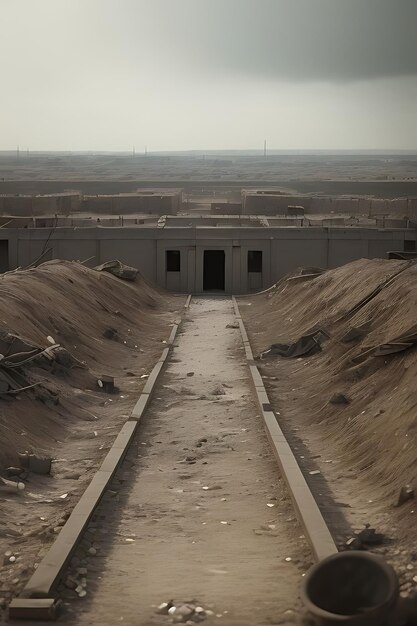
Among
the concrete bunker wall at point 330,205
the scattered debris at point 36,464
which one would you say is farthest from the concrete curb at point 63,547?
the concrete bunker wall at point 330,205

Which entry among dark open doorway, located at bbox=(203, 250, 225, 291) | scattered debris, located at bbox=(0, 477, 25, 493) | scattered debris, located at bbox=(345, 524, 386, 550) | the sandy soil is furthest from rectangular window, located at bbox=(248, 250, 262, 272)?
scattered debris, located at bbox=(345, 524, 386, 550)

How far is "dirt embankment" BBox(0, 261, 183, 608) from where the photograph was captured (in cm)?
931

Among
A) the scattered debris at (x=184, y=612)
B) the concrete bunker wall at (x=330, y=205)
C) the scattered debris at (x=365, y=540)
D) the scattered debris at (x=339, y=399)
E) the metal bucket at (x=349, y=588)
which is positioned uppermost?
the concrete bunker wall at (x=330, y=205)

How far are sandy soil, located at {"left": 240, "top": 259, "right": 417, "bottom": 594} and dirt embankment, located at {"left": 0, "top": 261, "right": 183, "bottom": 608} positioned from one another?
8.97 feet

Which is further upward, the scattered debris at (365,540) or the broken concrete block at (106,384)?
the scattered debris at (365,540)

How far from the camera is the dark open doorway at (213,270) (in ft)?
109

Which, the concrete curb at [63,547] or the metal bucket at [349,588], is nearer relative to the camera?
the metal bucket at [349,588]

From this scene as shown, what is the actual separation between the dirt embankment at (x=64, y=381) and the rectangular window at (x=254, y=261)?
507 cm

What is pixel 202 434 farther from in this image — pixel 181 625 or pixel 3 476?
pixel 181 625

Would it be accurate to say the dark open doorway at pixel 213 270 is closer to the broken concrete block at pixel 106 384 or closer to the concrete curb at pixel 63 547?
the broken concrete block at pixel 106 384

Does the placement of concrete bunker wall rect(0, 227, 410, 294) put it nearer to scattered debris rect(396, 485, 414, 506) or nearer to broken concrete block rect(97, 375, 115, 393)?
broken concrete block rect(97, 375, 115, 393)

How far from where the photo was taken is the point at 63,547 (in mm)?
7844

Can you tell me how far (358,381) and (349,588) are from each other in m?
7.98

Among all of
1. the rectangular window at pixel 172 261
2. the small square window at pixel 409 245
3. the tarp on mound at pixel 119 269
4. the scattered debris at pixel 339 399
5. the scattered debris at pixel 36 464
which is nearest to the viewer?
the scattered debris at pixel 36 464
